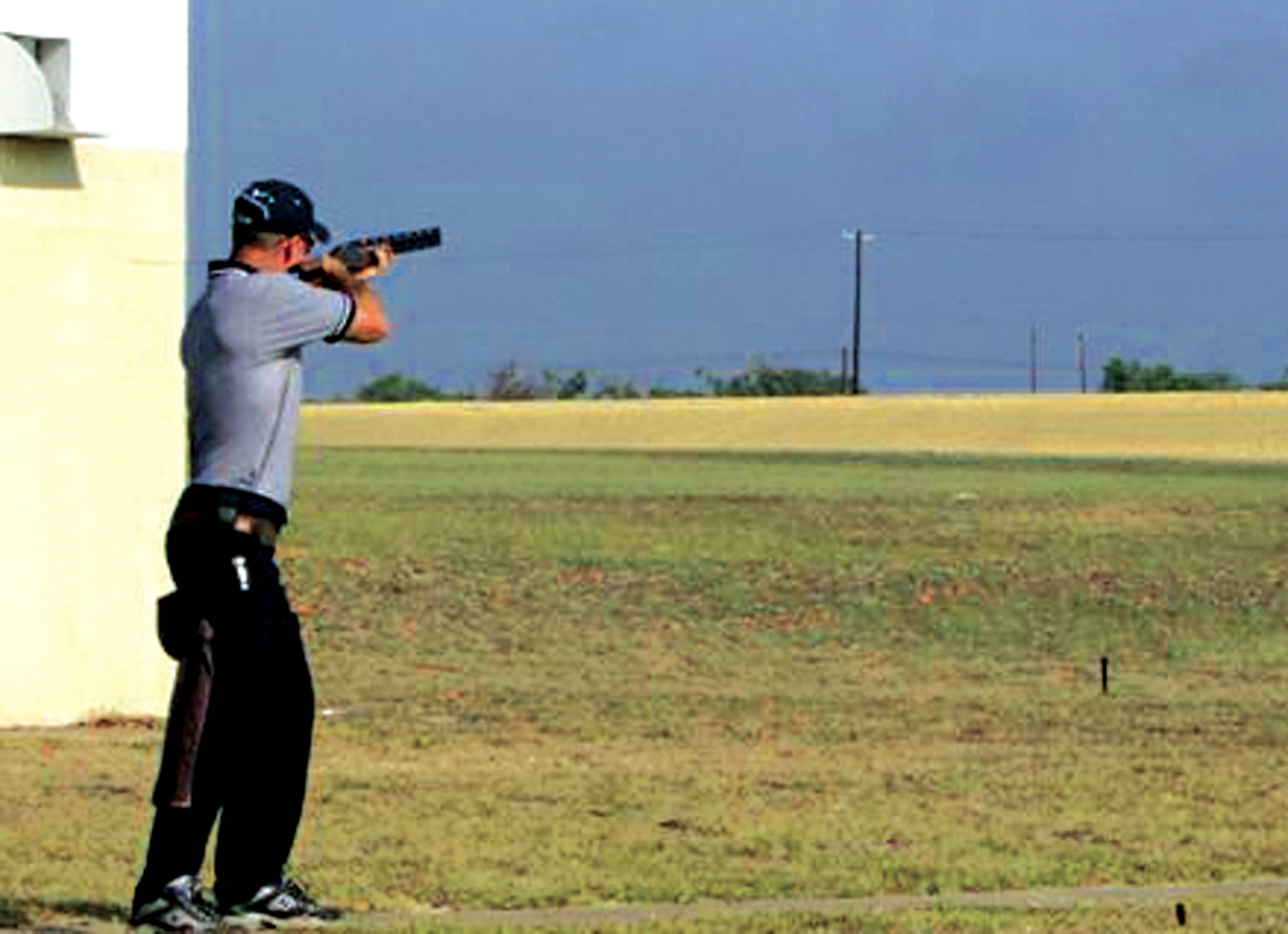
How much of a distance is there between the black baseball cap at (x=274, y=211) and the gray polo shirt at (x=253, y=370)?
15cm

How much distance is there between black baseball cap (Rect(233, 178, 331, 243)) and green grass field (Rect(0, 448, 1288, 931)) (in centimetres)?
224

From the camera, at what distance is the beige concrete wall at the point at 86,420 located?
18109 millimetres

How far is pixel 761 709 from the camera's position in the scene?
20859 mm

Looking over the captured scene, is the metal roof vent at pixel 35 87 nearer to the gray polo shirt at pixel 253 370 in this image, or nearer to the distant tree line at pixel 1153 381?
the gray polo shirt at pixel 253 370

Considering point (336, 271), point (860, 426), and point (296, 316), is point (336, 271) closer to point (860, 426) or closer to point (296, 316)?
point (296, 316)

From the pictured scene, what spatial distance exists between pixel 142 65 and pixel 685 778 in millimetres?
4779

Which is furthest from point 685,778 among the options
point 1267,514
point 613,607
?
point 1267,514

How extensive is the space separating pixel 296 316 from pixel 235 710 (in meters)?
1.15

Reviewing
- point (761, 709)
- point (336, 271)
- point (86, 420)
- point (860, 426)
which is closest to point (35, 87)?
point (86, 420)

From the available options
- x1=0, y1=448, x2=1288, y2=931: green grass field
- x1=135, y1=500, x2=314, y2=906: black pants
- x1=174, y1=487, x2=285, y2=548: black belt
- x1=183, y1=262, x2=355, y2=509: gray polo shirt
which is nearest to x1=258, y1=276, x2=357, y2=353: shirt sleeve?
x1=183, y1=262, x2=355, y2=509: gray polo shirt

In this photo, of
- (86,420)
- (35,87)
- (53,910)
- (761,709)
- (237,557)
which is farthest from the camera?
(761,709)

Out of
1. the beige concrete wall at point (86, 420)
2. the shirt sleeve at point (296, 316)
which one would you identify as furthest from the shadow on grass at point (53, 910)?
the beige concrete wall at point (86, 420)

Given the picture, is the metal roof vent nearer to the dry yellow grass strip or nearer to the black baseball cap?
the black baseball cap

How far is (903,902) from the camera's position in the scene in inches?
464
